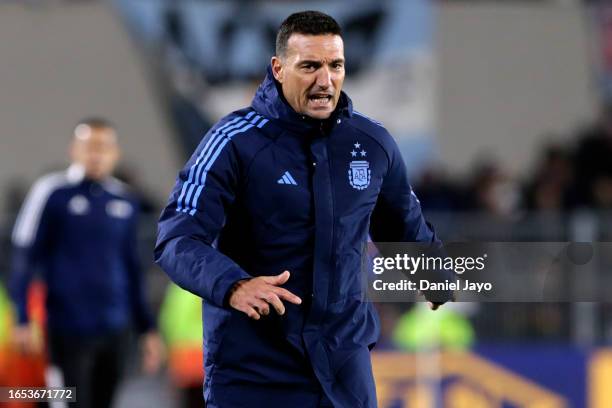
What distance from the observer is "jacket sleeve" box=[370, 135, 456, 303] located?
4809 millimetres

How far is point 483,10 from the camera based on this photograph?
16469 mm

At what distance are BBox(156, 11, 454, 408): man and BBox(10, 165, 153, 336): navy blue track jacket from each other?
339 cm

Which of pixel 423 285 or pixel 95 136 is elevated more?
pixel 95 136

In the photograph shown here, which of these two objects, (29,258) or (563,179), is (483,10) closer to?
(563,179)

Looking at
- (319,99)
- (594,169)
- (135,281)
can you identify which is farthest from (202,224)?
(594,169)

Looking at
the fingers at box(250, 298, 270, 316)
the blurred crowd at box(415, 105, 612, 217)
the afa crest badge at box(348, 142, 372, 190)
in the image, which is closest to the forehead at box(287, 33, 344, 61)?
the afa crest badge at box(348, 142, 372, 190)

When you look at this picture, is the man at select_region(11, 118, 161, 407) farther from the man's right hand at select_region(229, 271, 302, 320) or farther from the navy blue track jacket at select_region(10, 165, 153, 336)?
the man's right hand at select_region(229, 271, 302, 320)

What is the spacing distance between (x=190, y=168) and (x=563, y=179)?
27.0ft

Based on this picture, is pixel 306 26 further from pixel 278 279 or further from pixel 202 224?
pixel 278 279

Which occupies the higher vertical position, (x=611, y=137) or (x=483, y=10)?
(x=483, y=10)

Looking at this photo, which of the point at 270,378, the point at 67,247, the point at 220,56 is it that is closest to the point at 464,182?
the point at 220,56

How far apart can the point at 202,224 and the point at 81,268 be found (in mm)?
3651

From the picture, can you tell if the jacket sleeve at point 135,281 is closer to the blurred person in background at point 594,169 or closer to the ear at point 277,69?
the ear at point 277,69

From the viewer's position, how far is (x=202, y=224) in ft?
14.4
